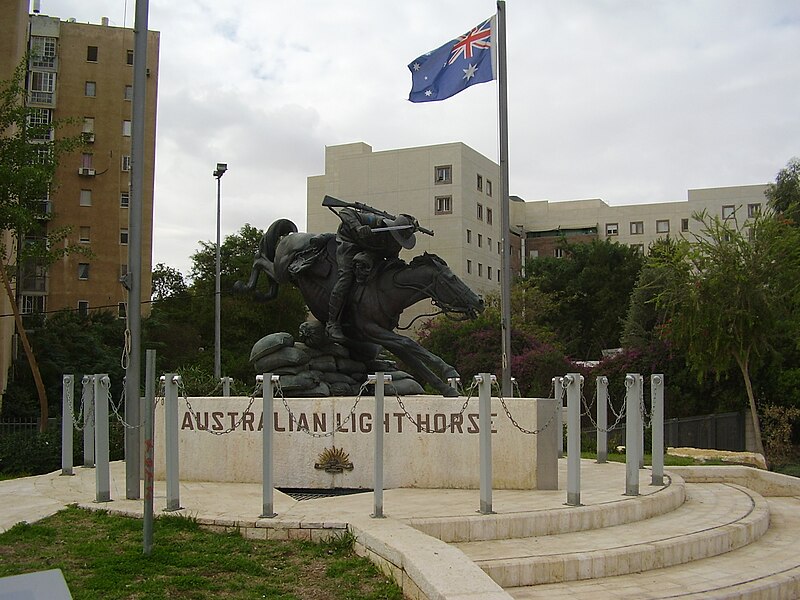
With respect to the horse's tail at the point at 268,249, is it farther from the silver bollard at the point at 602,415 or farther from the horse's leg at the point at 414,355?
the silver bollard at the point at 602,415

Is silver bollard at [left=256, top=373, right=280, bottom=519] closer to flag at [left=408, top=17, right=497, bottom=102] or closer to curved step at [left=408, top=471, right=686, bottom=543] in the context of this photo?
curved step at [left=408, top=471, right=686, bottom=543]

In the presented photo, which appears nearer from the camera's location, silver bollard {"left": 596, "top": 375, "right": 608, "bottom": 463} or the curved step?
the curved step

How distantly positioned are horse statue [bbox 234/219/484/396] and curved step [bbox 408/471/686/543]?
3.38 m

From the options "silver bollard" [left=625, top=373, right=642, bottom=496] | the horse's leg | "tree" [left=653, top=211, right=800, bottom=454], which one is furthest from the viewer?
"tree" [left=653, top=211, right=800, bottom=454]

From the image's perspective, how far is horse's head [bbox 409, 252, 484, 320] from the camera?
1312 cm

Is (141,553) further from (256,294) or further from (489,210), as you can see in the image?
(489,210)

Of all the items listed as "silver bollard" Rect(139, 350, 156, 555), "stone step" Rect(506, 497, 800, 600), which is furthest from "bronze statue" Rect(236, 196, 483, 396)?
"silver bollard" Rect(139, 350, 156, 555)

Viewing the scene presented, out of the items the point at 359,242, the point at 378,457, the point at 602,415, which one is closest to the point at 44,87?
the point at 359,242

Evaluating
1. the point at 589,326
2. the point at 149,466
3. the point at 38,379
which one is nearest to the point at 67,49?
the point at 38,379

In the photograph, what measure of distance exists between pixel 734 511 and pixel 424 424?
162 inches

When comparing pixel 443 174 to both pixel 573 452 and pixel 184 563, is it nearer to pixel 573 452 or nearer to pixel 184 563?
pixel 573 452

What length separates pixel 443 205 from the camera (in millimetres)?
52594

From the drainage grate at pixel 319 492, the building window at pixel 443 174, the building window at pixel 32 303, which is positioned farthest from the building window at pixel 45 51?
the drainage grate at pixel 319 492

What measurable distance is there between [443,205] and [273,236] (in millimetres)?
38285
